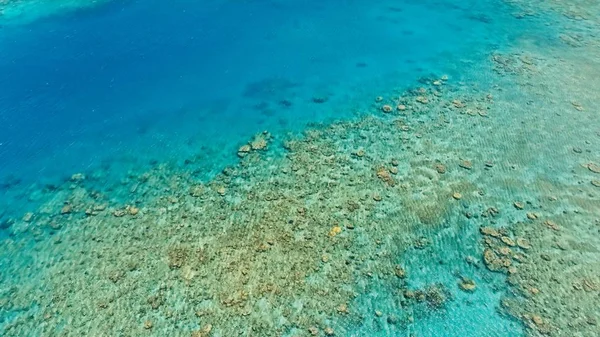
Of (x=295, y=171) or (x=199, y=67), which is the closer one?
(x=295, y=171)

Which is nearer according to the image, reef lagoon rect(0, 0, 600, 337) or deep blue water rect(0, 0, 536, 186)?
reef lagoon rect(0, 0, 600, 337)

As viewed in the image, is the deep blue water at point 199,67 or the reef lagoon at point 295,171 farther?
the deep blue water at point 199,67

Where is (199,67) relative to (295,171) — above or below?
above

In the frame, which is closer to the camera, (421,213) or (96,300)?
(96,300)

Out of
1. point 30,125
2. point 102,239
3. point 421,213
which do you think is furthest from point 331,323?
point 30,125

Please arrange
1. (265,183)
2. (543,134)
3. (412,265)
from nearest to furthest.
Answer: (412,265), (265,183), (543,134)

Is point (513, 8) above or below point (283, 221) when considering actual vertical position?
above

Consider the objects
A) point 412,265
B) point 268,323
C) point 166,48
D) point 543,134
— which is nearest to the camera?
point 268,323

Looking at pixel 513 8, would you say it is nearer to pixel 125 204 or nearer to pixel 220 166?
pixel 220 166
